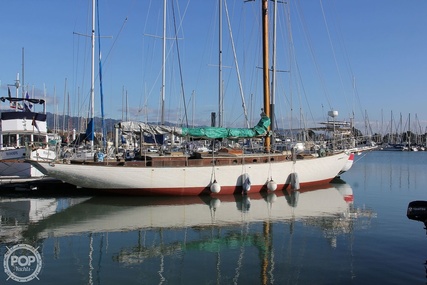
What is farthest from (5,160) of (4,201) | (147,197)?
(147,197)

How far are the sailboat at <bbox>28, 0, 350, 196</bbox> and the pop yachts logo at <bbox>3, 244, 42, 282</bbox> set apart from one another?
829 centimetres

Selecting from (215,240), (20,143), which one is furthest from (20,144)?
(215,240)

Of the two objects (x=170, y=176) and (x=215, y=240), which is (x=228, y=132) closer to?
(x=170, y=176)

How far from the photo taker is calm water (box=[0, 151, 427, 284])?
33.2ft

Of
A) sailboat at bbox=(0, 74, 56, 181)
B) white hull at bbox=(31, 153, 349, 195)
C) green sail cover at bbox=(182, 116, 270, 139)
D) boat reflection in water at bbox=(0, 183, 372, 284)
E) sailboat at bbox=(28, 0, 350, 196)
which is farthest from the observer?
sailboat at bbox=(0, 74, 56, 181)

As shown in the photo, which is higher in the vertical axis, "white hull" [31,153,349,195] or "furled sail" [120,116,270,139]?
"furled sail" [120,116,270,139]

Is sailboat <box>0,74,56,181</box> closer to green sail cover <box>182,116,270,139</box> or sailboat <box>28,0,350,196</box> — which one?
sailboat <box>28,0,350,196</box>

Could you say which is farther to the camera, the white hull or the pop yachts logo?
the white hull

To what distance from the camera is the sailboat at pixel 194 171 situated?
20.8 metres

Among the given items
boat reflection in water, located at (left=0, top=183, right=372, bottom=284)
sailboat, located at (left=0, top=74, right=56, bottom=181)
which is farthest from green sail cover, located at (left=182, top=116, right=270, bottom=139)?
sailboat, located at (left=0, top=74, right=56, bottom=181)

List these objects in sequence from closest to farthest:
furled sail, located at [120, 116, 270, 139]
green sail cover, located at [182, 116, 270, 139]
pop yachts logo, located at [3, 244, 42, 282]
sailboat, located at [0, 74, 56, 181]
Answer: pop yachts logo, located at [3, 244, 42, 282] < furled sail, located at [120, 116, 270, 139] < green sail cover, located at [182, 116, 270, 139] < sailboat, located at [0, 74, 56, 181]

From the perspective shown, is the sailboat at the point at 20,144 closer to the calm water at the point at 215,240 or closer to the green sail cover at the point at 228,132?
the calm water at the point at 215,240

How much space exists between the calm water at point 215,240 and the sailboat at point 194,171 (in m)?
0.86

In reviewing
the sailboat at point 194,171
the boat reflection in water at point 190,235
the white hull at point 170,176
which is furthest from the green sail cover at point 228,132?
the boat reflection in water at point 190,235
